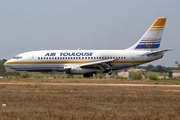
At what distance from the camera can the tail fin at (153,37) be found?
59656mm

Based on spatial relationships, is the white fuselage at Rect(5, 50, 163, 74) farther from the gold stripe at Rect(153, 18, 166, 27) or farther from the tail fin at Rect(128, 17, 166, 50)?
the gold stripe at Rect(153, 18, 166, 27)

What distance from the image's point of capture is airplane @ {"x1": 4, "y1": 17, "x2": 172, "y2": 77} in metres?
58.0

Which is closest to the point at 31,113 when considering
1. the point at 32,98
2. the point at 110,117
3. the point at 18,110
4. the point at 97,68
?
the point at 18,110

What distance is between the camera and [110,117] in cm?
1775

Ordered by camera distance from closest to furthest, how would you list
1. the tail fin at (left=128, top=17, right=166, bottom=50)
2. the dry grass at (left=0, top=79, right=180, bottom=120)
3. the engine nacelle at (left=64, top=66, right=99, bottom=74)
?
the dry grass at (left=0, top=79, right=180, bottom=120) → the engine nacelle at (left=64, top=66, right=99, bottom=74) → the tail fin at (left=128, top=17, right=166, bottom=50)

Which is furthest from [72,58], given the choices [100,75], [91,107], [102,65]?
[91,107]

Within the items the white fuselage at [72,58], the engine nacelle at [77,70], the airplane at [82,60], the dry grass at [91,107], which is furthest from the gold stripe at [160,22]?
the dry grass at [91,107]

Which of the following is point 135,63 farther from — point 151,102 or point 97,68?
point 151,102

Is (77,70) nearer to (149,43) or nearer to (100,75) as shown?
(100,75)

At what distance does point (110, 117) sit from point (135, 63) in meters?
41.5

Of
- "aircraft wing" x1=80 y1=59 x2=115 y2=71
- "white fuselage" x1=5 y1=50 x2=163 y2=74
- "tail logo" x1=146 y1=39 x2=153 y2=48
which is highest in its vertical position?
"tail logo" x1=146 y1=39 x2=153 y2=48

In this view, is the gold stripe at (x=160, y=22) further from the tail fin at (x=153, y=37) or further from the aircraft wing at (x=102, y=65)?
the aircraft wing at (x=102, y=65)

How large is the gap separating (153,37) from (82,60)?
8.74m

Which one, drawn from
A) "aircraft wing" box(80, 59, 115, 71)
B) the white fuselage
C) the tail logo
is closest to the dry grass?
"aircraft wing" box(80, 59, 115, 71)
